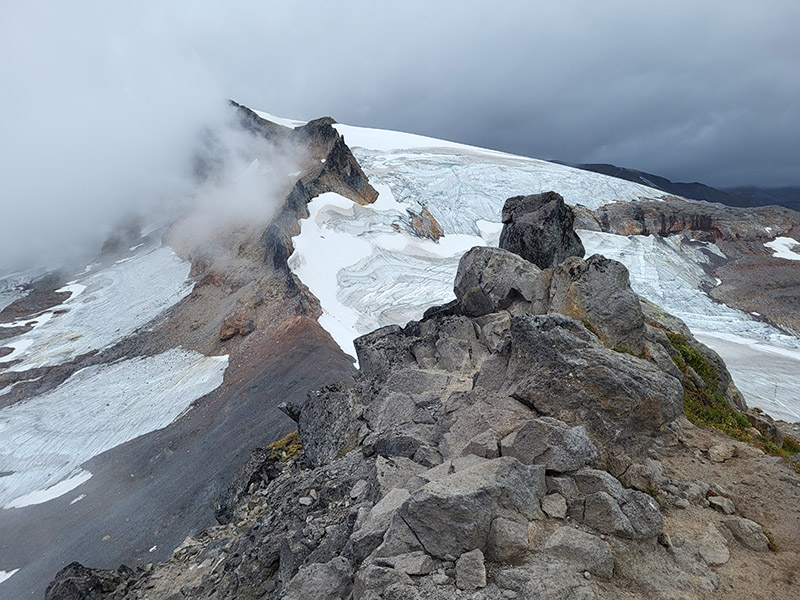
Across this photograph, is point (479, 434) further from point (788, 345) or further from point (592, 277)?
point (788, 345)

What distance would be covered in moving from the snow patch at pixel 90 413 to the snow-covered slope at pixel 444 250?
8.54m

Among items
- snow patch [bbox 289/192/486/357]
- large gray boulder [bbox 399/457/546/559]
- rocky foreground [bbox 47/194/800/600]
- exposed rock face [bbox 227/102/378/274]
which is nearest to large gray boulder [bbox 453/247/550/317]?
rocky foreground [bbox 47/194/800/600]

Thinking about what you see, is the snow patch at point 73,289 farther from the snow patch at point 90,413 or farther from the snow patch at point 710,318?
the snow patch at point 710,318

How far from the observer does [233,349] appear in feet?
87.6

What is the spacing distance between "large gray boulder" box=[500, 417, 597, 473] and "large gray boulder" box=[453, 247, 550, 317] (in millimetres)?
6769

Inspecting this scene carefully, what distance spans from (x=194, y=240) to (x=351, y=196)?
15.1 meters

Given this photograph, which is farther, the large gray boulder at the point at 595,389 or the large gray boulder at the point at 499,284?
the large gray boulder at the point at 499,284

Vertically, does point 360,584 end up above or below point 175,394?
above

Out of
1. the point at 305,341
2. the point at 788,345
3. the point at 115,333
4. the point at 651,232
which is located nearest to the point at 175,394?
the point at 305,341

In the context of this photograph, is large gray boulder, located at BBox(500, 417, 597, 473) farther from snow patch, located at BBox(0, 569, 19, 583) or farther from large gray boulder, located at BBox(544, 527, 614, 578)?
snow patch, located at BBox(0, 569, 19, 583)

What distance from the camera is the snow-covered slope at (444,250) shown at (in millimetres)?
27805

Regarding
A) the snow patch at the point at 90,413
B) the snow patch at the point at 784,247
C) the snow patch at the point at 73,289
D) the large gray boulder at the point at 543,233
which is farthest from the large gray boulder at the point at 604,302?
the snow patch at the point at 73,289

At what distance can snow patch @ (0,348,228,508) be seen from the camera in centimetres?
2159

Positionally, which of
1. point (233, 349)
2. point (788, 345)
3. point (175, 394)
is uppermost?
point (788, 345)
